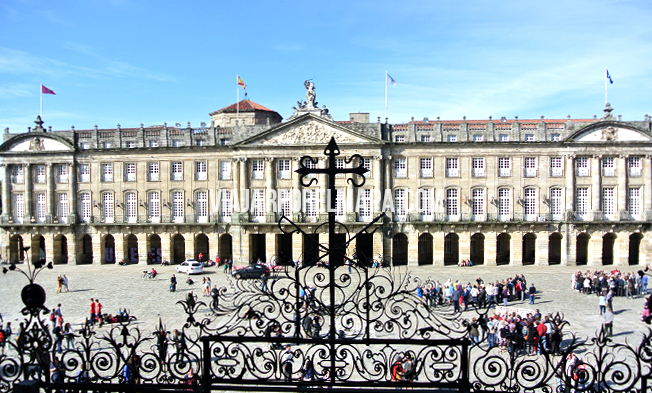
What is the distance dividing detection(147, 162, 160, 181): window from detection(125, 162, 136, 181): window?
145 cm

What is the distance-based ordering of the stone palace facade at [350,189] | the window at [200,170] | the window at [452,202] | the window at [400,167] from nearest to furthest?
the stone palace facade at [350,189] → the window at [452,202] → the window at [400,167] → the window at [200,170]

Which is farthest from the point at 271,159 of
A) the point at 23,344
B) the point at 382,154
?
the point at 23,344

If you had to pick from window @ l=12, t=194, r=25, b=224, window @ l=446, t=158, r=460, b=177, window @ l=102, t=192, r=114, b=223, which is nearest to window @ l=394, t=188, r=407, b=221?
window @ l=446, t=158, r=460, b=177

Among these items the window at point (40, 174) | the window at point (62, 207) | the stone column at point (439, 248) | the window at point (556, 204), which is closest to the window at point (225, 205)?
the window at point (62, 207)

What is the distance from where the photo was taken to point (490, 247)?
4356 cm

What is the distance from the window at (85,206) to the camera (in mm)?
46531

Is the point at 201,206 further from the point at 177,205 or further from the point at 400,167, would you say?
the point at 400,167

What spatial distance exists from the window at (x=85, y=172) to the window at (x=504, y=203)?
39.3 meters

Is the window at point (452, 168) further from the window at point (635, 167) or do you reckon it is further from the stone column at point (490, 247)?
the window at point (635, 167)

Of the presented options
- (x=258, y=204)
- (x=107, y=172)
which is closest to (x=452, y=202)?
(x=258, y=204)

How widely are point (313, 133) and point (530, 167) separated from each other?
20.1 meters

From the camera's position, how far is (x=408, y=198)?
44062 mm

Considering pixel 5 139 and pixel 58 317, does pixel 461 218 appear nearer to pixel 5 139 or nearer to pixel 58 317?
pixel 58 317

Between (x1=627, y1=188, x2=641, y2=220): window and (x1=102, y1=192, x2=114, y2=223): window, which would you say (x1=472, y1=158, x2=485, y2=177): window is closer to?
(x1=627, y1=188, x2=641, y2=220): window
